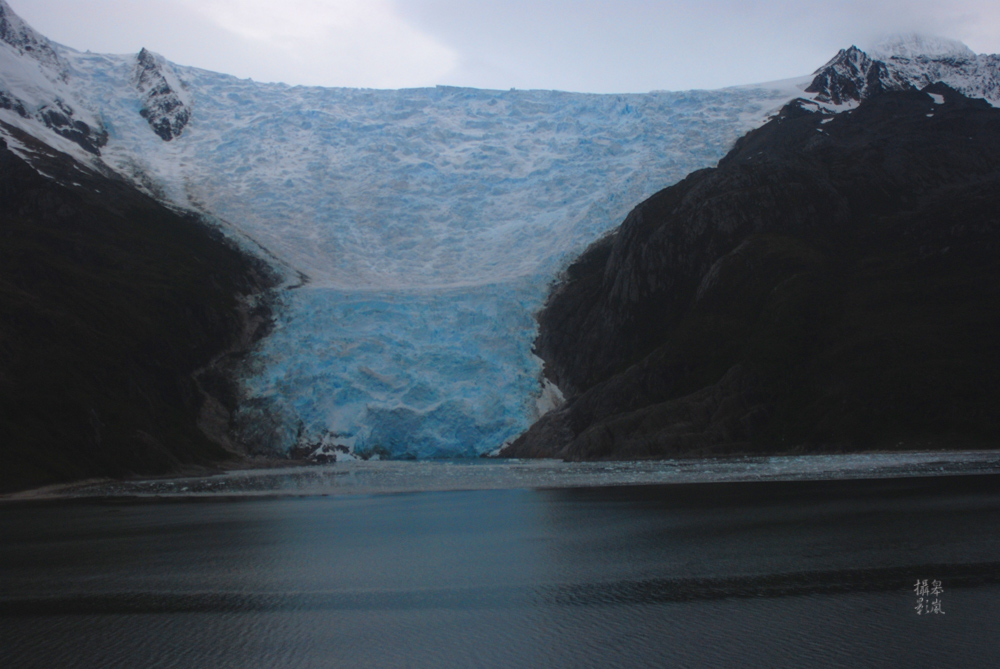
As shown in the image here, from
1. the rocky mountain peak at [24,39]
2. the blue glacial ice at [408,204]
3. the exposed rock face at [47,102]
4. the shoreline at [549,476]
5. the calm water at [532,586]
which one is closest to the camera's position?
the calm water at [532,586]

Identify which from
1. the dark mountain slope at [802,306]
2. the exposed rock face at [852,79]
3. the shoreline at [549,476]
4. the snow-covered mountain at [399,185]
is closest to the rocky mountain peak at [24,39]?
the snow-covered mountain at [399,185]

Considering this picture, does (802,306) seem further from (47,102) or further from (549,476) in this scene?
(47,102)

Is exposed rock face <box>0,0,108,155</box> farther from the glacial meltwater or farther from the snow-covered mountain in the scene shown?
the glacial meltwater

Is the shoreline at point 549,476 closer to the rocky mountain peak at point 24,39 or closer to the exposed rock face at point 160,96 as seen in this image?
the exposed rock face at point 160,96

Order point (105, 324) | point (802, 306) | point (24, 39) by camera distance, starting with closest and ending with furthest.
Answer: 1. point (802, 306)
2. point (105, 324)
3. point (24, 39)

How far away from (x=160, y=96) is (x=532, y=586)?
126 meters

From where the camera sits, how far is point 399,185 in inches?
4592

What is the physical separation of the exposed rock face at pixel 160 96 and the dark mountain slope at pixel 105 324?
80.0 feet

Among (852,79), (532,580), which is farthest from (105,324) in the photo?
(852,79)

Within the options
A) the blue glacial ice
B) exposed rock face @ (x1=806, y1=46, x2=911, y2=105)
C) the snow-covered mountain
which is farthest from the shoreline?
exposed rock face @ (x1=806, y1=46, x2=911, y2=105)

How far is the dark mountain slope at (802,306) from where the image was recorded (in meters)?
57.3

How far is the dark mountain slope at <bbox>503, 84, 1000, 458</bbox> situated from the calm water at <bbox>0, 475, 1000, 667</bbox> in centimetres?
2418

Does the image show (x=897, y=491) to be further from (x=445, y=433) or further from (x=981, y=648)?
(x=445, y=433)

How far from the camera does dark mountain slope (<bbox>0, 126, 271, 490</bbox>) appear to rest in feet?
185
